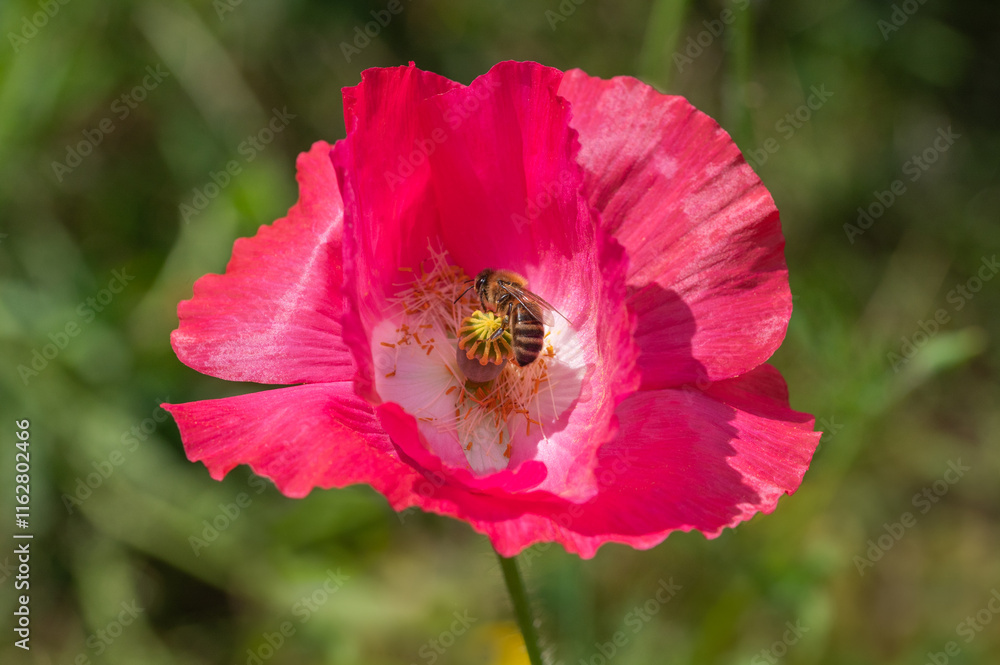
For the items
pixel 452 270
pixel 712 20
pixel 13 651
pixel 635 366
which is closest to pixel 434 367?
pixel 452 270

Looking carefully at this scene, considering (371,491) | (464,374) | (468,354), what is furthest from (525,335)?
(371,491)

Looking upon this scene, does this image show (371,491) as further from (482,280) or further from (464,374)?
(482,280)

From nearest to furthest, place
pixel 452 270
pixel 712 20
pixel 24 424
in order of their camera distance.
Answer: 1. pixel 452 270
2. pixel 24 424
3. pixel 712 20

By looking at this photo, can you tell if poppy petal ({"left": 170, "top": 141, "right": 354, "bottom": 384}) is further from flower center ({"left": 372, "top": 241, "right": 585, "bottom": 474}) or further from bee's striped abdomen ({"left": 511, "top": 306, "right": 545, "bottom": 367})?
bee's striped abdomen ({"left": 511, "top": 306, "right": 545, "bottom": 367})

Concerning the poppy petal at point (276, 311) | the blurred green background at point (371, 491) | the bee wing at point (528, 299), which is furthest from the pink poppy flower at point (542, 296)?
the blurred green background at point (371, 491)

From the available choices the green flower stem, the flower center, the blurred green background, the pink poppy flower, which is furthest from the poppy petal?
the blurred green background

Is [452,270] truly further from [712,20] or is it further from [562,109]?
[712,20]

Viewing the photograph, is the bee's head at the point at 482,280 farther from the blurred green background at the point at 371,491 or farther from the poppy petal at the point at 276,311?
the blurred green background at the point at 371,491
